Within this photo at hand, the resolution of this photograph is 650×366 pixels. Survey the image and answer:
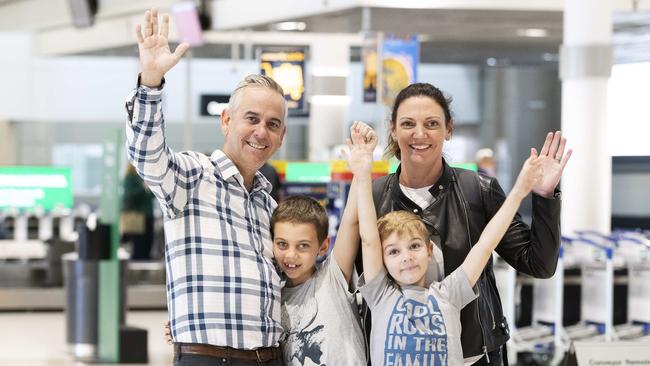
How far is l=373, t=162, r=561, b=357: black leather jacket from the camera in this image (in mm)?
2863

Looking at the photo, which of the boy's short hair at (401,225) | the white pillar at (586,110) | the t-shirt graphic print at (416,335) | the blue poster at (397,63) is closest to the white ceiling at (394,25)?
the blue poster at (397,63)

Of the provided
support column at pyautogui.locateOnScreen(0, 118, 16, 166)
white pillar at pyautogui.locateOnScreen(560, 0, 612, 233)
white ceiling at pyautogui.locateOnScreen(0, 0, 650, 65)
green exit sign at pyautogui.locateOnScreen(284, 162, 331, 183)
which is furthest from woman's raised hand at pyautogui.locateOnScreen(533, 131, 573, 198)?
support column at pyautogui.locateOnScreen(0, 118, 16, 166)

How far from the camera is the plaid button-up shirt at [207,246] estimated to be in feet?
8.91

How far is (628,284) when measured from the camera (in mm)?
9594

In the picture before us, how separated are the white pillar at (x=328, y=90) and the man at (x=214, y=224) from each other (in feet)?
46.4

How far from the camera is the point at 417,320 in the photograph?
2760 mm

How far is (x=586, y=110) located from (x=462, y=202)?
8.39 meters

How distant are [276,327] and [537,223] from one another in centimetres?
72

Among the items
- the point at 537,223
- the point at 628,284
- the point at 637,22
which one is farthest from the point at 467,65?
the point at 537,223

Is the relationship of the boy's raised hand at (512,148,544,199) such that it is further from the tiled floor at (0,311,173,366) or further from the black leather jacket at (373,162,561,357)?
the tiled floor at (0,311,173,366)

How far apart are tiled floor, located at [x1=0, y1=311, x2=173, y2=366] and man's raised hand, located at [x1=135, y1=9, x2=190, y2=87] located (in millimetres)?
6824

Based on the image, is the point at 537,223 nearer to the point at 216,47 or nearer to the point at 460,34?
the point at 460,34

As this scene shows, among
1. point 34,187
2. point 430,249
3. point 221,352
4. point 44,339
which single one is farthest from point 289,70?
point 221,352

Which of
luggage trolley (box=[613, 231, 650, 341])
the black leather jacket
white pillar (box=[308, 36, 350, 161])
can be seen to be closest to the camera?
the black leather jacket
